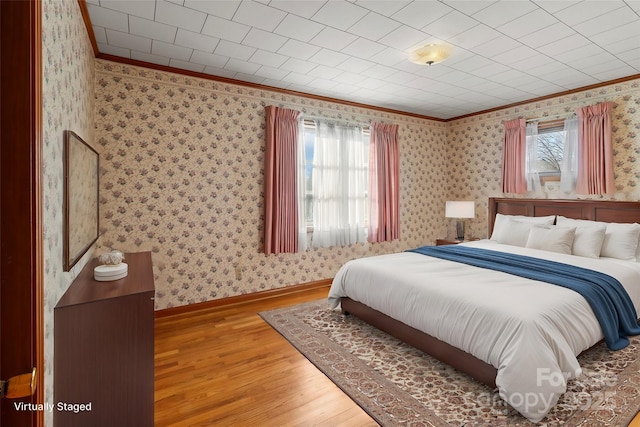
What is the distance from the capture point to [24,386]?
79cm

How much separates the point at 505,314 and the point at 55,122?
266 centimetres

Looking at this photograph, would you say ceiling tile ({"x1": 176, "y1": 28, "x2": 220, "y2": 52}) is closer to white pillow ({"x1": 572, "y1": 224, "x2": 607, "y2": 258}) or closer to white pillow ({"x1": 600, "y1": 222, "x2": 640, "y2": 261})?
white pillow ({"x1": 572, "y1": 224, "x2": 607, "y2": 258})

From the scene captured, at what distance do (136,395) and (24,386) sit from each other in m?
1.08

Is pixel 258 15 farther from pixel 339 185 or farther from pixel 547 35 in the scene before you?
pixel 339 185

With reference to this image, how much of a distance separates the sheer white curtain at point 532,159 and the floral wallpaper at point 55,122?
511 cm

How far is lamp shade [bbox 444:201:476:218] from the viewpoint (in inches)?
193

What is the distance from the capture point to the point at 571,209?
160 inches

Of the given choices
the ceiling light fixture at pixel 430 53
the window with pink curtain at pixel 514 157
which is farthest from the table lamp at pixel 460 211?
Answer: the ceiling light fixture at pixel 430 53

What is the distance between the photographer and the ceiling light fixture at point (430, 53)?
284 cm

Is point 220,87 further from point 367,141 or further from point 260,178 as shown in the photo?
point 367,141

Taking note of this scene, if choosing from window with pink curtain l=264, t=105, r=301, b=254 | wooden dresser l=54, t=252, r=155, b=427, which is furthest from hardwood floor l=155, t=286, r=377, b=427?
window with pink curtain l=264, t=105, r=301, b=254

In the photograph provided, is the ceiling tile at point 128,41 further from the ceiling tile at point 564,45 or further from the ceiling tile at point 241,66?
the ceiling tile at point 564,45

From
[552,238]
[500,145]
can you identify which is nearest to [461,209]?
[500,145]

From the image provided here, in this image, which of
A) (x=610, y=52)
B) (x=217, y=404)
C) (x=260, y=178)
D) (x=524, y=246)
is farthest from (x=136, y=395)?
(x=610, y=52)
